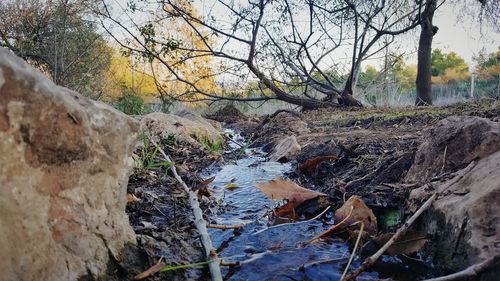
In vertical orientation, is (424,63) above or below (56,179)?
above

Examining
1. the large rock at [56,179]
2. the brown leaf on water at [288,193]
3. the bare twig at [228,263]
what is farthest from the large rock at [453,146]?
the large rock at [56,179]

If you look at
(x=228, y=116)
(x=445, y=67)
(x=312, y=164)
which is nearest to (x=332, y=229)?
(x=312, y=164)

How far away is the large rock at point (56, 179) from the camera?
771 millimetres

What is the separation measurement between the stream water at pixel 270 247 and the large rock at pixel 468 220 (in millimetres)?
235

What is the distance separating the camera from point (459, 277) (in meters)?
0.83

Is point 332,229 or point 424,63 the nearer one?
point 332,229

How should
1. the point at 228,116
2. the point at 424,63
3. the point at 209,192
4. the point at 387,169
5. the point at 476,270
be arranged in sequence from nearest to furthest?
1. the point at 476,270
2. the point at 387,169
3. the point at 209,192
4. the point at 424,63
5. the point at 228,116

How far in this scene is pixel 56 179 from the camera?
2.90 ft

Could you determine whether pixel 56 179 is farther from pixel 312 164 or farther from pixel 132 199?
pixel 312 164

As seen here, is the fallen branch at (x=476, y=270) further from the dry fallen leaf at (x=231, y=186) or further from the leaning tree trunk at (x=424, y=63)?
the leaning tree trunk at (x=424, y=63)

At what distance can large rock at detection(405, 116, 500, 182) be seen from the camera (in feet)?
4.73

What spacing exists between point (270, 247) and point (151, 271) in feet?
1.70

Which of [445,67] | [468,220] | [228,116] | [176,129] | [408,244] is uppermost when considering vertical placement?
[445,67]

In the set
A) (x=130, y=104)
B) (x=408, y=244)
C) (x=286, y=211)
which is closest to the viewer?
(x=408, y=244)
